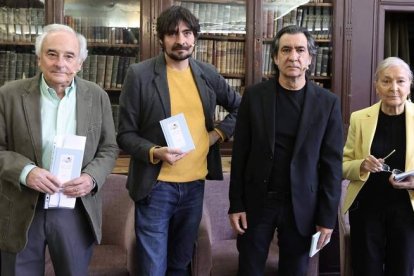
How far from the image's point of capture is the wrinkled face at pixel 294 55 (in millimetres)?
1878

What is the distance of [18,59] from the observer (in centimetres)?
361

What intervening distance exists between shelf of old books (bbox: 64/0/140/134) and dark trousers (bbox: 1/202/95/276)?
1.95 metres

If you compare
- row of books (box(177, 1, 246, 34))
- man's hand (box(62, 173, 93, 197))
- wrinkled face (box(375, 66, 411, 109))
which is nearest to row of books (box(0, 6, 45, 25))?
row of books (box(177, 1, 246, 34))

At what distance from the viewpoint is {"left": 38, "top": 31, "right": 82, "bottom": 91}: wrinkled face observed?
5.77ft

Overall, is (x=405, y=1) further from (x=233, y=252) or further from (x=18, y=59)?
(x=18, y=59)

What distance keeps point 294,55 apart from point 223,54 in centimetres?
193

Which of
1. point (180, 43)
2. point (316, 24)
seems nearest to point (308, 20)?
point (316, 24)

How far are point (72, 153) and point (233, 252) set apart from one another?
4.34 feet

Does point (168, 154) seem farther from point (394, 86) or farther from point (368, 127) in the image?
point (394, 86)

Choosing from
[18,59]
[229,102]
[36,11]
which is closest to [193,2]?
[36,11]

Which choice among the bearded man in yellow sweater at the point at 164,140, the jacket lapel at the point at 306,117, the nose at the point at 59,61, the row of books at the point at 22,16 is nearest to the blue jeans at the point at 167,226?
the bearded man in yellow sweater at the point at 164,140

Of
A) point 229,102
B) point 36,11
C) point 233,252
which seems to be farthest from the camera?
point 36,11

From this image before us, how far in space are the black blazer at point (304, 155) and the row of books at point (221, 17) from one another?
1.87 meters

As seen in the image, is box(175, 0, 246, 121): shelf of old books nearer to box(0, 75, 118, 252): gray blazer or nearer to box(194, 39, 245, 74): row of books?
box(194, 39, 245, 74): row of books
